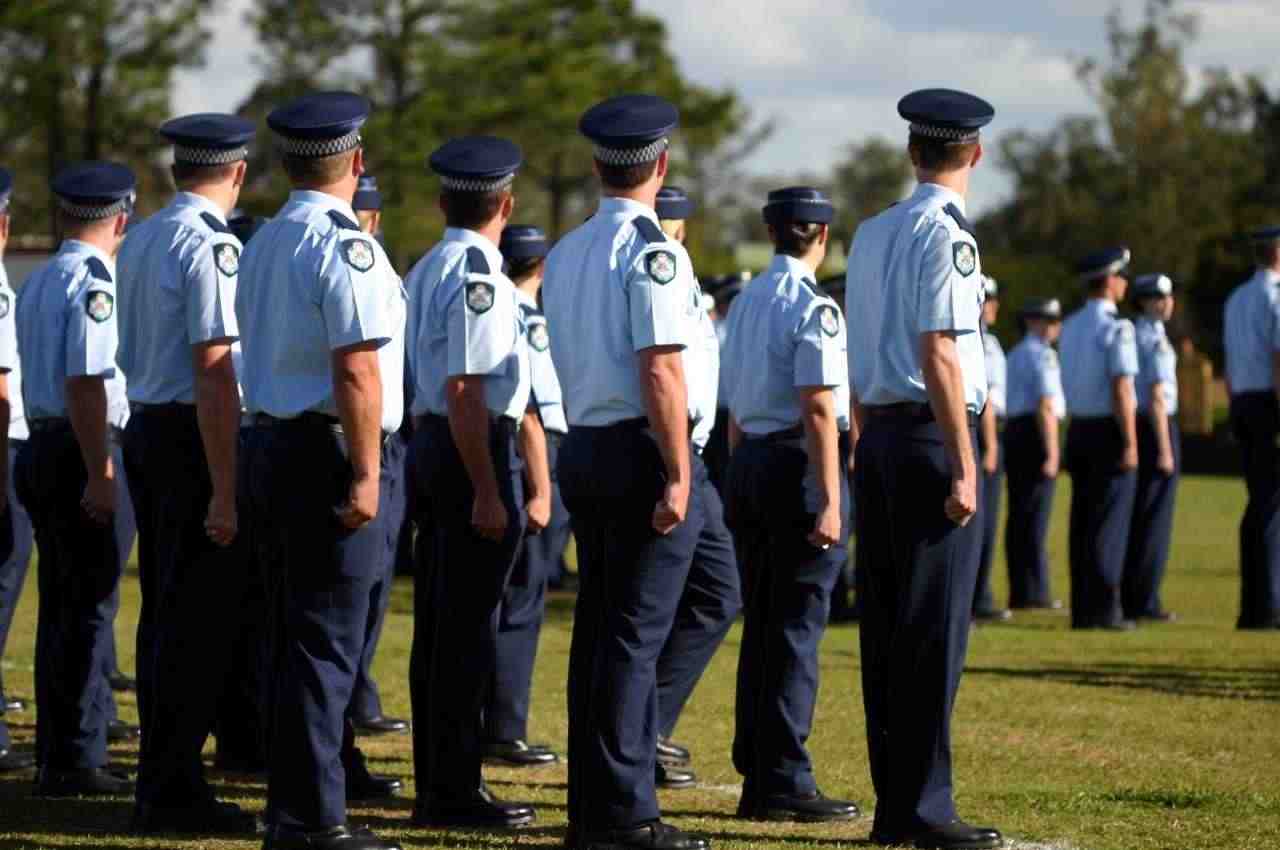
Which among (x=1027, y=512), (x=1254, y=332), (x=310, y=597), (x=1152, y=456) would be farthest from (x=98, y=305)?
(x=1027, y=512)

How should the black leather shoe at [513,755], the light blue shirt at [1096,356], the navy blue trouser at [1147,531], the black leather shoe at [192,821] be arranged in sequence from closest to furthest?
the black leather shoe at [192,821]
the black leather shoe at [513,755]
the light blue shirt at [1096,356]
the navy blue trouser at [1147,531]

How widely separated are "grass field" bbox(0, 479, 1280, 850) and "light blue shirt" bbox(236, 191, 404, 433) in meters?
1.56

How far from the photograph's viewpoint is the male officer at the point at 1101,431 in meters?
15.8

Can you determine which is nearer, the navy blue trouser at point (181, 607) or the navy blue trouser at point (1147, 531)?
→ the navy blue trouser at point (181, 607)

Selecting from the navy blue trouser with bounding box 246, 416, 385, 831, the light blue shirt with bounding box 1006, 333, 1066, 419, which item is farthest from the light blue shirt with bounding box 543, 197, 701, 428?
the light blue shirt with bounding box 1006, 333, 1066, 419

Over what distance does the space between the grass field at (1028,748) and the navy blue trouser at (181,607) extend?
12.7 inches

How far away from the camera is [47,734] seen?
28.9ft

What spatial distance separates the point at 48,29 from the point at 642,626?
47.4 m

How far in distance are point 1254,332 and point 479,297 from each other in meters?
8.15

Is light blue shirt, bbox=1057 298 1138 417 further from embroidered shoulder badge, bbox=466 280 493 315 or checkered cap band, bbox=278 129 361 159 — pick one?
checkered cap band, bbox=278 129 361 159

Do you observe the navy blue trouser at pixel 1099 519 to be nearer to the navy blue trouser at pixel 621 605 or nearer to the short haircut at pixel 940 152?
the short haircut at pixel 940 152

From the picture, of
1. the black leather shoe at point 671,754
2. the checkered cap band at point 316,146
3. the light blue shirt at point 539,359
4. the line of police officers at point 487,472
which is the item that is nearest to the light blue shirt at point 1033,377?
the light blue shirt at point 539,359

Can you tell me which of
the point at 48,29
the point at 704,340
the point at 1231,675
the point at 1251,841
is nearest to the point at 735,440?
the point at 704,340

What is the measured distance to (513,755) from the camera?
31.3ft
